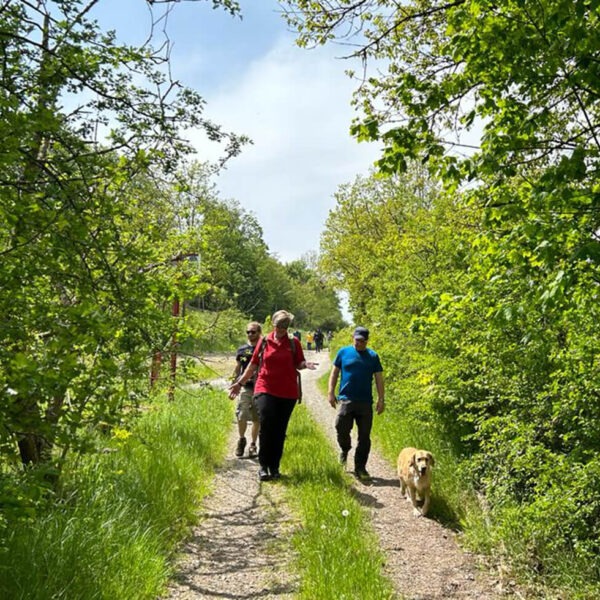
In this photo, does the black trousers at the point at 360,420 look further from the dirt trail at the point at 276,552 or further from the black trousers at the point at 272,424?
the black trousers at the point at 272,424

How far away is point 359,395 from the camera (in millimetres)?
6773

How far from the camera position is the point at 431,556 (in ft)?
15.2

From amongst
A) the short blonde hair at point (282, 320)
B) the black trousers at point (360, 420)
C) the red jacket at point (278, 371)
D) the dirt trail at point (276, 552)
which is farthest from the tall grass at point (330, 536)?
the short blonde hair at point (282, 320)

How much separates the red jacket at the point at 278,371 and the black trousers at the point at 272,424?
0.08 metres

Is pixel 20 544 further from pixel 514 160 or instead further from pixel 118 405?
pixel 514 160

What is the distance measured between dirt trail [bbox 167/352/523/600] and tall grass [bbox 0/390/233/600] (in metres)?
0.26

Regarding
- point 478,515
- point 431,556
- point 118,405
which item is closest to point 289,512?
point 431,556

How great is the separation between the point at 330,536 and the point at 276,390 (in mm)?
2142

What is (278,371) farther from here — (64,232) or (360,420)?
(64,232)

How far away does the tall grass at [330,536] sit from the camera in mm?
3680

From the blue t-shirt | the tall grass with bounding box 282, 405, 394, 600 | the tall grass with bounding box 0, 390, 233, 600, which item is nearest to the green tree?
the tall grass with bounding box 0, 390, 233, 600

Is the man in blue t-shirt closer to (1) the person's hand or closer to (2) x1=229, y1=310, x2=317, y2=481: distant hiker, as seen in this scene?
(2) x1=229, y1=310, x2=317, y2=481: distant hiker

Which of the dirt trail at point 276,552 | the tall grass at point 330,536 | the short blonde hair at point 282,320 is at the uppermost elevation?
the short blonde hair at point 282,320

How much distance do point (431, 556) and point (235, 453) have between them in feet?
13.5
